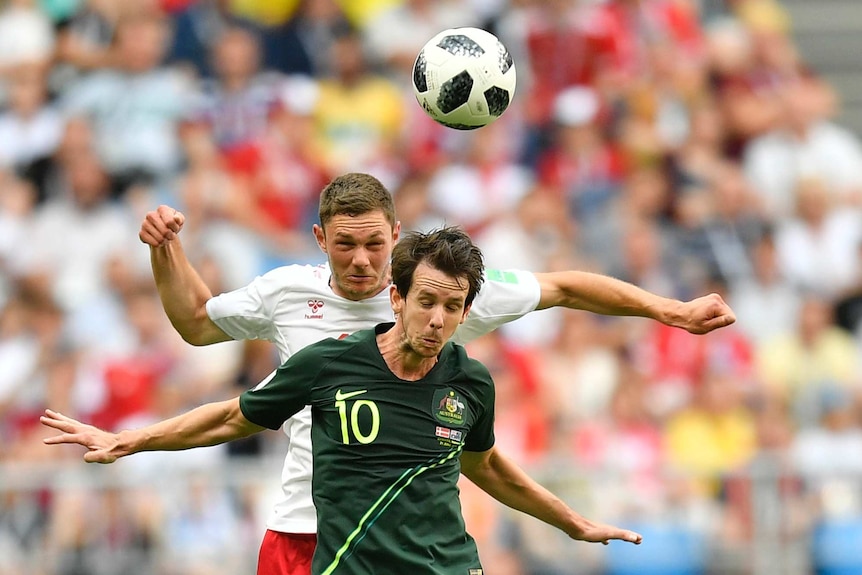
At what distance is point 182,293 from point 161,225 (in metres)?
0.34

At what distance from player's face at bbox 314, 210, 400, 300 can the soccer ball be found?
79 cm

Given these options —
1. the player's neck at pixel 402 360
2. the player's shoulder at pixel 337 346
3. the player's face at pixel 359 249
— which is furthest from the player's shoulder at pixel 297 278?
the player's neck at pixel 402 360

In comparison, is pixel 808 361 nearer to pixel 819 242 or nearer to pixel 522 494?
pixel 819 242

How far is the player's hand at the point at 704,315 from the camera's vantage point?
249 inches

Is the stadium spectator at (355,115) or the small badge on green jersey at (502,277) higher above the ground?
the stadium spectator at (355,115)

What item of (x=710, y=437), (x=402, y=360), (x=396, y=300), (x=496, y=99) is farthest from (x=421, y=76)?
(x=710, y=437)

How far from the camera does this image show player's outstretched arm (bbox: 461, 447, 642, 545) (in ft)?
20.5

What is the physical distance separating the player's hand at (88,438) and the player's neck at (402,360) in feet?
3.42

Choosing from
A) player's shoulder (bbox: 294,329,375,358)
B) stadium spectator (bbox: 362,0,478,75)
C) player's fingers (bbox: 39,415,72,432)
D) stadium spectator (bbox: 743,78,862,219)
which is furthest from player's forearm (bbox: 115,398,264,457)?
stadium spectator (bbox: 743,78,862,219)

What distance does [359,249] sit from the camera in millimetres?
6234

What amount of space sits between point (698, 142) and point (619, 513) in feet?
14.7

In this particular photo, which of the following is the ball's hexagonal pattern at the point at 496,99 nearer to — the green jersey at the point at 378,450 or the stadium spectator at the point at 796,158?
the green jersey at the point at 378,450

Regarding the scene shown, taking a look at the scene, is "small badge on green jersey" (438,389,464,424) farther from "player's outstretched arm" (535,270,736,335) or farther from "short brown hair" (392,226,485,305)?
"player's outstretched arm" (535,270,736,335)

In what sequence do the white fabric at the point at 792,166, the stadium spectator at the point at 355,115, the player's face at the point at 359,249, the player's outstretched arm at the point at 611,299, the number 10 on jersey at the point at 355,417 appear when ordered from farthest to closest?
the white fabric at the point at 792,166, the stadium spectator at the point at 355,115, the player's outstretched arm at the point at 611,299, the player's face at the point at 359,249, the number 10 on jersey at the point at 355,417
